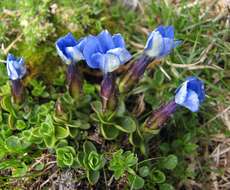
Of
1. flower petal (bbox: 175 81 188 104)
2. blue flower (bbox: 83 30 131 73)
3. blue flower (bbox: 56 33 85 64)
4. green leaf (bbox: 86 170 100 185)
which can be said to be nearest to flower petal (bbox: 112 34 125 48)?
blue flower (bbox: 83 30 131 73)

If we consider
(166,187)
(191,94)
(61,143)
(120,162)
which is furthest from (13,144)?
(191,94)

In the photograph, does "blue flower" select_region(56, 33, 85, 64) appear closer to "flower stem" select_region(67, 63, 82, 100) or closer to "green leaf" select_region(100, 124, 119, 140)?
"flower stem" select_region(67, 63, 82, 100)

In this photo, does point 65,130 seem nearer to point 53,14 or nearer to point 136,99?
point 136,99

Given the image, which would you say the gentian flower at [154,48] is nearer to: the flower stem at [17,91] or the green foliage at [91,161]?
the green foliage at [91,161]

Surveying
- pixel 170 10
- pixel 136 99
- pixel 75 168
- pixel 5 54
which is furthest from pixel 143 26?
pixel 75 168

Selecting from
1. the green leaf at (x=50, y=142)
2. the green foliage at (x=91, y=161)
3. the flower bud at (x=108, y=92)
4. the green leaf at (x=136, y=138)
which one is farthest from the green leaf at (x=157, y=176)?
the green leaf at (x=50, y=142)

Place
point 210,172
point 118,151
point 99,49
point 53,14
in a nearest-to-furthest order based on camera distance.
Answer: point 99,49 < point 118,151 < point 210,172 < point 53,14
